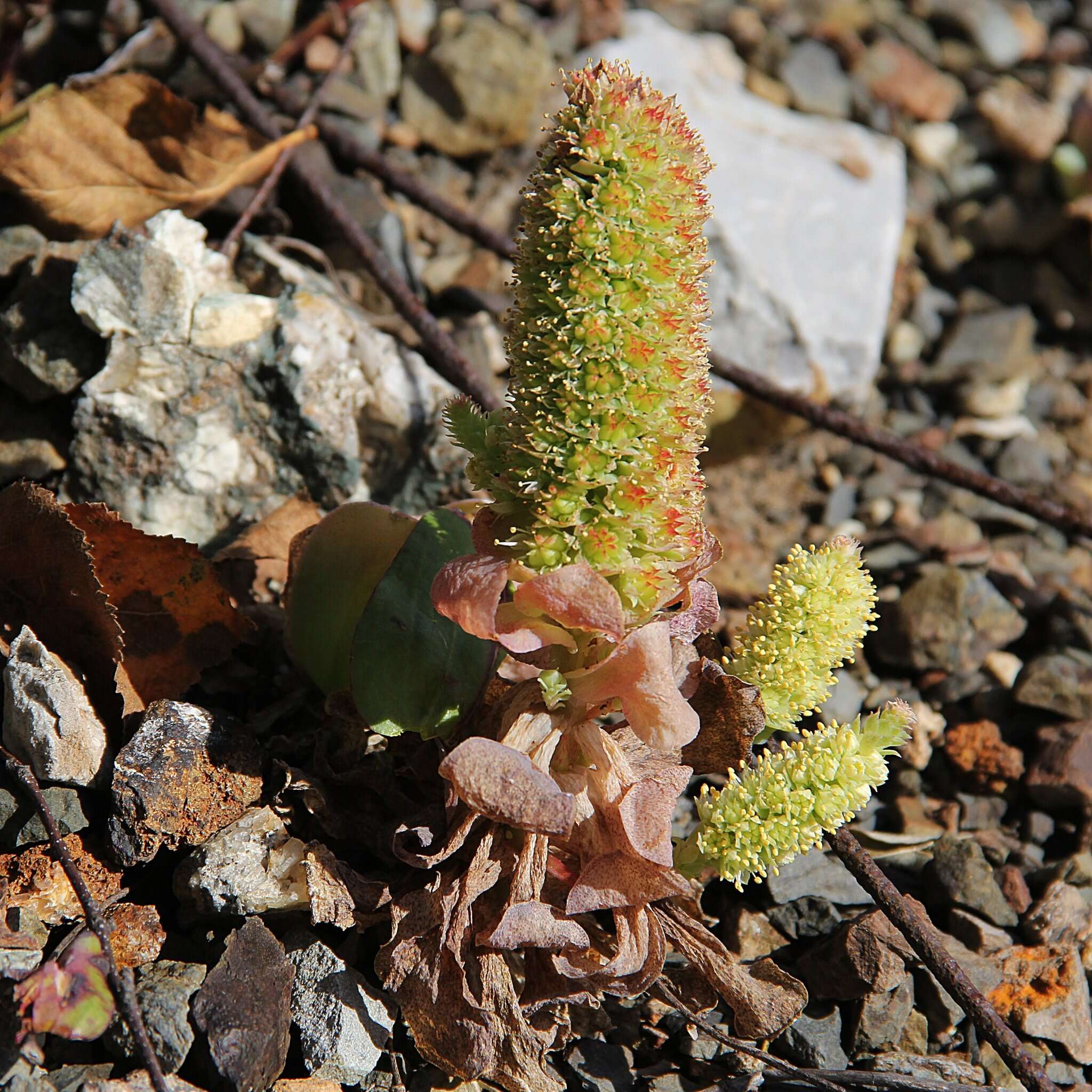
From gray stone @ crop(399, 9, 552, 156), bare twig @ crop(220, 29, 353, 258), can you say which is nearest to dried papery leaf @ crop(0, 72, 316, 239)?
bare twig @ crop(220, 29, 353, 258)

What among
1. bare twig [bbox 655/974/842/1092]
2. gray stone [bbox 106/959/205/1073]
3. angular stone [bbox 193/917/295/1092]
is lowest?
bare twig [bbox 655/974/842/1092]

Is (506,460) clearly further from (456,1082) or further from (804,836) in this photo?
(456,1082)

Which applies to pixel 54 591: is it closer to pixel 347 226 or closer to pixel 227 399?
pixel 227 399

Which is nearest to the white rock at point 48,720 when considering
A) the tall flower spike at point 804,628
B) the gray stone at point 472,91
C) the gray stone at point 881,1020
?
the tall flower spike at point 804,628

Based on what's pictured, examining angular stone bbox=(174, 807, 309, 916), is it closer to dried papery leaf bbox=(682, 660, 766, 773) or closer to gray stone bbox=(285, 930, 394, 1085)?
gray stone bbox=(285, 930, 394, 1085)

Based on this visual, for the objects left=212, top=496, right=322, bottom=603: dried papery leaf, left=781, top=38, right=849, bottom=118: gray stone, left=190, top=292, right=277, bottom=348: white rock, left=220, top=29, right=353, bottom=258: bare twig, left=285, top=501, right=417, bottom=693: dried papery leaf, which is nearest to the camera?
left=285, top=501, right=417, bottom=693: dried papery leaf

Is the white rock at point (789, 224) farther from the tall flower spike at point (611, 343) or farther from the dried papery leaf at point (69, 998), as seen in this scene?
the dried papery leaf at point (69, 998)
